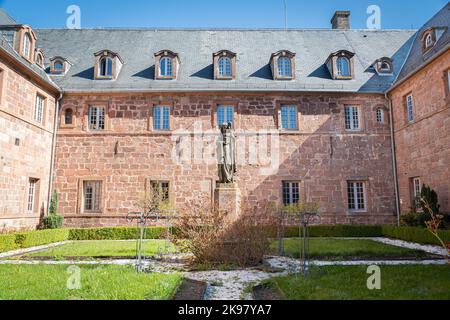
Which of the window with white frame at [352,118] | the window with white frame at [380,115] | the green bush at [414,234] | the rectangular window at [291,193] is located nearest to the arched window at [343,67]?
the window with white frame at [352,118]

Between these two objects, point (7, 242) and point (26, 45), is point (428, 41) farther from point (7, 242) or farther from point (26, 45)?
point (7, 242)

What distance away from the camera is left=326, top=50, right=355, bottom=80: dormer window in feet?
57.4

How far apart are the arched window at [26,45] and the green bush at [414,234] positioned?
57.8 feet

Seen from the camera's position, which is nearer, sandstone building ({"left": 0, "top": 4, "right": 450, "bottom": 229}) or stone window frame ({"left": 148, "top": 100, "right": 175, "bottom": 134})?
sandstone building ({"left": 0, "top": 4, "right": 450, "bottom": 229})

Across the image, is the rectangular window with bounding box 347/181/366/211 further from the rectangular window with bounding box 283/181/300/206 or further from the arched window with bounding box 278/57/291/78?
the arched window with bounding box 278/57/291/78

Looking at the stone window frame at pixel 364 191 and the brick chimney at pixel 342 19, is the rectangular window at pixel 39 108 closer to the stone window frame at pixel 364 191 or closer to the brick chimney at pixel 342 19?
the stone window frame at pixel 364 191

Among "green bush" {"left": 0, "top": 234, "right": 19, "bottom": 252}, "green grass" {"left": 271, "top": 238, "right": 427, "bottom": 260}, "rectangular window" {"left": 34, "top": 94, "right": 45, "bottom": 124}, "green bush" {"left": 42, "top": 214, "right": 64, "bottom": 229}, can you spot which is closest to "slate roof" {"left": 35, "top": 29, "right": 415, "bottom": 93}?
"rectangular window" {"left": 34, "top": 94, "right": 45, "bottom": 124}

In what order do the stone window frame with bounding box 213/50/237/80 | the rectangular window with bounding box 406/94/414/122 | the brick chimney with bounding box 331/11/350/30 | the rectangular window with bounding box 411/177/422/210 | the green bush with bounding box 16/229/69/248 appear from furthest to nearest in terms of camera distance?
the brick chimney with bounding box 331/11/350/30, the stone window frame with bounding box 213/50/237/80, the rectangular window with bounding box 406/94/414/122, the rectangular window with bounding box 411/177/422/210, the green bush with bounding box 16/229/69/248

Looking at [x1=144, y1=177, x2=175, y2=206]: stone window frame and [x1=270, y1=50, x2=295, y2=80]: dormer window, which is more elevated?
→ [x1=270, y1=50, x2=295, y2=80]: dormer window

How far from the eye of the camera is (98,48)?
1948cm

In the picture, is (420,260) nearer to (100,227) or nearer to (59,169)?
(100,227)

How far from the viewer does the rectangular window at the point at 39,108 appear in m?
15.3

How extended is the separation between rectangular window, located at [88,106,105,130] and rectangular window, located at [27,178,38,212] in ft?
11.9

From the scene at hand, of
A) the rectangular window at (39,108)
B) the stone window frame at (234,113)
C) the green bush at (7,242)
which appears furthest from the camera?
the stone window frame at (234,113)
